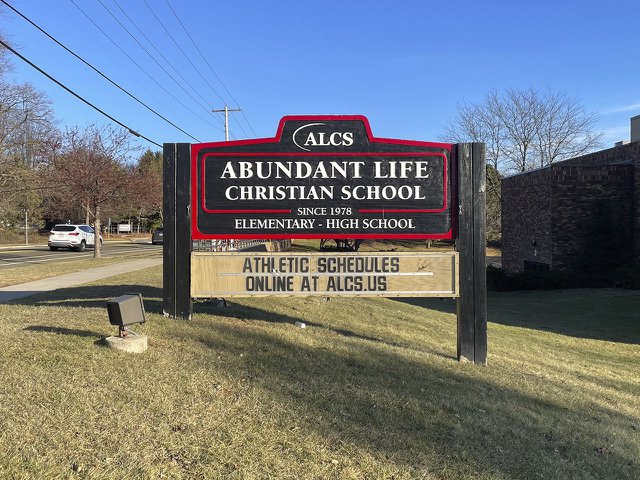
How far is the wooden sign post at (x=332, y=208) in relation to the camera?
6527mm

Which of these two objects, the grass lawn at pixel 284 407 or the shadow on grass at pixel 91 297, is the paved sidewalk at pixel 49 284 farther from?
the grass lawn at pixel 284 407

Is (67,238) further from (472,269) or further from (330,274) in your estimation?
(472,269)

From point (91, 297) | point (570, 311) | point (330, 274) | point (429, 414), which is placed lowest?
point (570, 311)

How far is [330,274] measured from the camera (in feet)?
21.6

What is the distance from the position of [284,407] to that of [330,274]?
2.60m

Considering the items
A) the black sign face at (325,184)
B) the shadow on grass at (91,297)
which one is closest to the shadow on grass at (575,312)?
the black sign face at (325,184)

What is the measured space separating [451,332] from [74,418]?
24.5 feet

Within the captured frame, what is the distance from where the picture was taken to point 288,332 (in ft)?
22.8

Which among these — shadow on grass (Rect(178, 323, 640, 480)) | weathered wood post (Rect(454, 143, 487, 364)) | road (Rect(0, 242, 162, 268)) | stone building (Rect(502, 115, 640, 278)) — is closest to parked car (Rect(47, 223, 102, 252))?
road (Rect(0, 242, 162, 268))

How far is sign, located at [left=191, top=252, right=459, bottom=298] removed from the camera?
6.54 meters

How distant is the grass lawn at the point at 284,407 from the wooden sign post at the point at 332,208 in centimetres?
76

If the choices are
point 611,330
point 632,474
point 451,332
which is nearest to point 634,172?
point 611,330

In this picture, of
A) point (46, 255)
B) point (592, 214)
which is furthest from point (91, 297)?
point (592, 214)

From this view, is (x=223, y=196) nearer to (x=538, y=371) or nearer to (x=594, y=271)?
(x=538, y=371)
